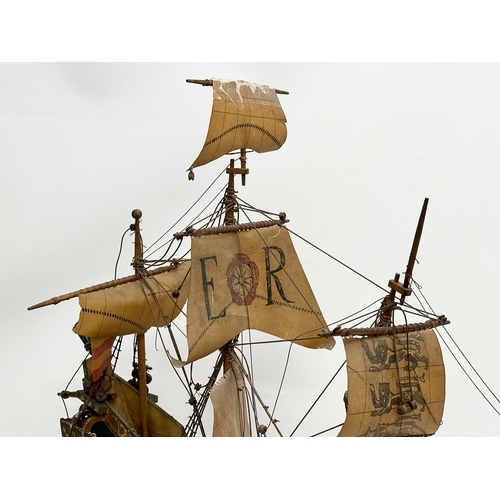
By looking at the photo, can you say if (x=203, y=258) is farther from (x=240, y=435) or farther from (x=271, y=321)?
(x=240, y=435)

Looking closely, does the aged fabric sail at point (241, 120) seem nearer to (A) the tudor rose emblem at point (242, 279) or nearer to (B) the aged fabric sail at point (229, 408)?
(A) the tudor rose emblem at point (242, 279)

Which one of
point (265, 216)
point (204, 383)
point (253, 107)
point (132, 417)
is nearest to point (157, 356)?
point (204, 383)

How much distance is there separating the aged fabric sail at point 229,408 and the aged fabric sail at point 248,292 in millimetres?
258

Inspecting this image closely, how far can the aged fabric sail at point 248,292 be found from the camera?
7.22m

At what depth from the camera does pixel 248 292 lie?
7.46 m

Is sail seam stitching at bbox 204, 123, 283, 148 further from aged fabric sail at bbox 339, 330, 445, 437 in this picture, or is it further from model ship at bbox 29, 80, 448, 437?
aged fabric sail at bbox 339, 330, 445, 437

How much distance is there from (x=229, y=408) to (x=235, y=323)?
597 mm

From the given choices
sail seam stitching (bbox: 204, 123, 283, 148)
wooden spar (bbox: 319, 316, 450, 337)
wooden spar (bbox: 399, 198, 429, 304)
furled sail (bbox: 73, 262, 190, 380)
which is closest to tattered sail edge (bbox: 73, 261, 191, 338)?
furled sail (bbox: 73, 262, 190, 380)

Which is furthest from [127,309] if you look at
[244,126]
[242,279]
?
[244,126]

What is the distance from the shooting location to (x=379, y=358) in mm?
6578

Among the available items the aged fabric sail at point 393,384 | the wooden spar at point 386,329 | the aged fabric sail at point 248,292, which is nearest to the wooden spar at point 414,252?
the wooden spar at point 386,329

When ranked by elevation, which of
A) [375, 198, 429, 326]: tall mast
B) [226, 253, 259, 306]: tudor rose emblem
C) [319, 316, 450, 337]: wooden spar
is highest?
[226, 253, 259, 306]: tudor rose emblem

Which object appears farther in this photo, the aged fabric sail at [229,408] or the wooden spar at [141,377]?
the wooden spar at [141,377]

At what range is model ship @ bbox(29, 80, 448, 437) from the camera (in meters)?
6.62
